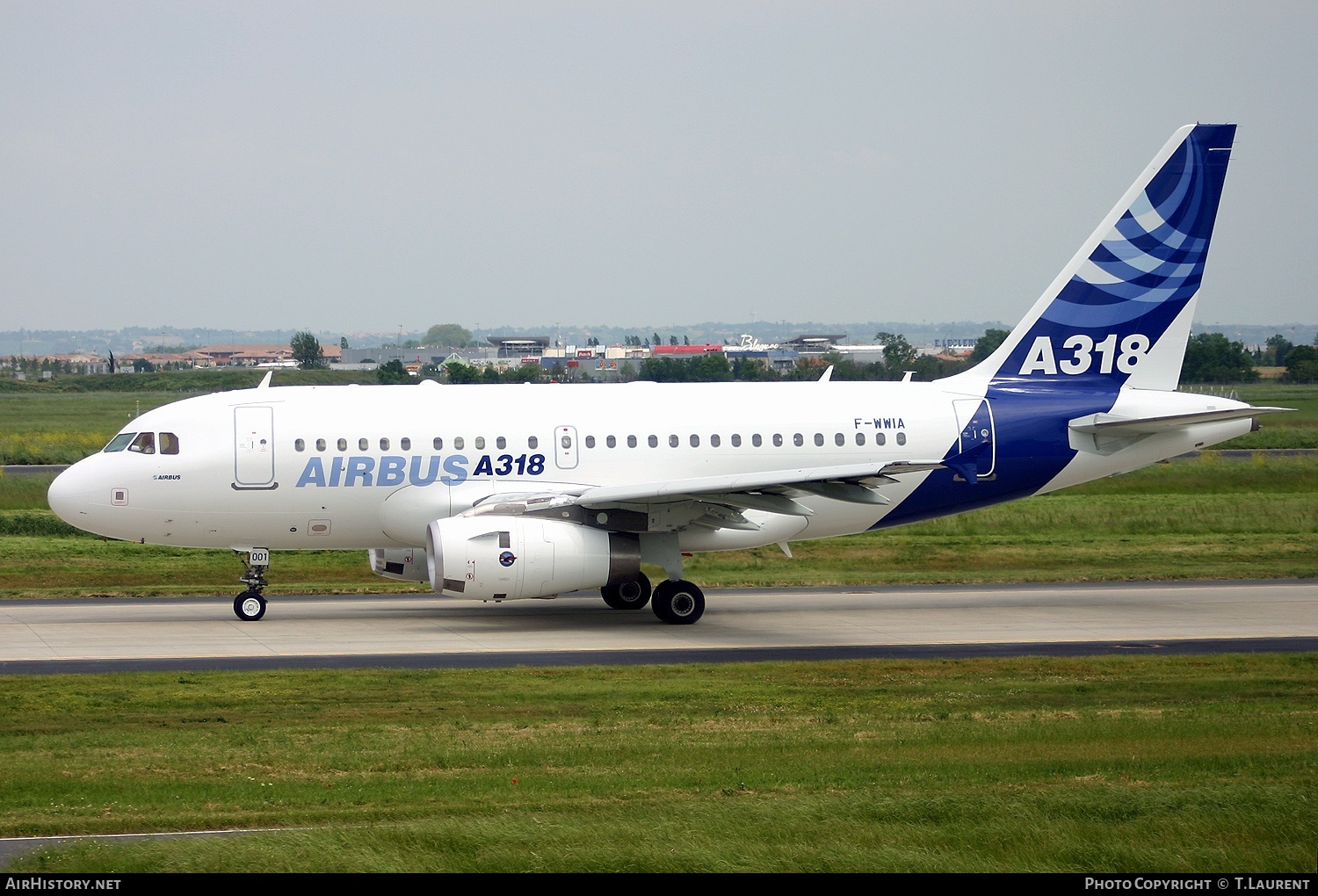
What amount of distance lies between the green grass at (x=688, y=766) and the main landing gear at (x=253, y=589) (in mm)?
5717

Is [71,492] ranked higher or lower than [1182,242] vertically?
lower

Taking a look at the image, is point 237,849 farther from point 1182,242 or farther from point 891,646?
point 1182,242

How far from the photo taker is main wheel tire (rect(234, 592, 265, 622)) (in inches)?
1002

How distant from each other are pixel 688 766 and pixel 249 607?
13510 mm

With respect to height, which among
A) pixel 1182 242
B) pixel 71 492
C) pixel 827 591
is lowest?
pixel 827 591

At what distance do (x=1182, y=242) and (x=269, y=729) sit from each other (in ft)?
68.9

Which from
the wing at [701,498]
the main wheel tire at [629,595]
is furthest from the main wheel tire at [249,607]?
the main wheel tire at [629,595]

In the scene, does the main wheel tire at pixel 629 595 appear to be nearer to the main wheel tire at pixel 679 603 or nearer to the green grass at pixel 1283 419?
the main wheel tire at pixel 679 603

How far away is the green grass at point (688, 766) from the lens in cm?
1046

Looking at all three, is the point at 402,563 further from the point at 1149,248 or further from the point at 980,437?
the point at 1149,248

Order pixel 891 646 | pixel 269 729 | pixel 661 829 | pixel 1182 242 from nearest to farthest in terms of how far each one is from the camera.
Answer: pixel 661 829, pixel 269 729, pixel 891 646, pixel 1182 242

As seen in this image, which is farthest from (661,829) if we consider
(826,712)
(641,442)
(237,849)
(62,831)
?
(641,442)

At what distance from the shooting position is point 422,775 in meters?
13.9

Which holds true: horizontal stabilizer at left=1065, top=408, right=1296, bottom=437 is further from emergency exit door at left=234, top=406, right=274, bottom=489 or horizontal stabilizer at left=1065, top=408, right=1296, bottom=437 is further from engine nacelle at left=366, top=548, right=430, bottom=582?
emergency exit door at left=234, top=406, right=274, bottom=489
